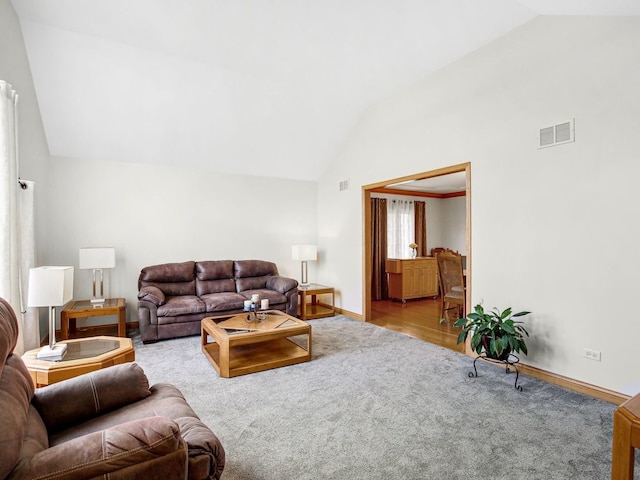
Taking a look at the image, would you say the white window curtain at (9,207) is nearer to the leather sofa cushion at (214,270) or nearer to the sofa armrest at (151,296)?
the sofa armrest at (151,296)

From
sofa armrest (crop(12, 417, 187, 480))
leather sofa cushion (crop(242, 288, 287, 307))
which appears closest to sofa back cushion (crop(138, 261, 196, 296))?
leather sofa cushion (crop(242, 288, 287, 307))

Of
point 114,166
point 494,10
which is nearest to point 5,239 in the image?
point 114,166

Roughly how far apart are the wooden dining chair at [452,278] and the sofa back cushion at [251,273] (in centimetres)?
277

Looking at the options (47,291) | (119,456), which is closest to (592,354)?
(119,456)

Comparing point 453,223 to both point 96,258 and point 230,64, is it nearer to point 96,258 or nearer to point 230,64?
point 230,64

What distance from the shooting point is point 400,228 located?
7637 millimetres

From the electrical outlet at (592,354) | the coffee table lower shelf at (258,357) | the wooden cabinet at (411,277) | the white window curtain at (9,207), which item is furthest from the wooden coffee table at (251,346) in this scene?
the wooden cabinet at (411,277)

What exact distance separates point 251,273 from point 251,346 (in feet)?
6.07

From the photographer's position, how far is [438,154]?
4059 mm

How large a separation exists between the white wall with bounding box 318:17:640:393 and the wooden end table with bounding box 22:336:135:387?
341cm

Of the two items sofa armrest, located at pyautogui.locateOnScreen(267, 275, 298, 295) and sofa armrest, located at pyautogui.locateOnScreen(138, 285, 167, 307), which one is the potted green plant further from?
sofa armrest, located at pyautogui.locateOnScreen(138, 285, 167, 307)

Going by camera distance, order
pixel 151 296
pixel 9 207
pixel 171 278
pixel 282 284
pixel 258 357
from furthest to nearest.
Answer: pixel 282 284 → pixel 171 278 → pixel 151 296 → pixel 258 357 → pixel 9 207

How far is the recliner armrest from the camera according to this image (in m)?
5.15

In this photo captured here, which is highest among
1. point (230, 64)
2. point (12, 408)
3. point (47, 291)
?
point (230, 64)
